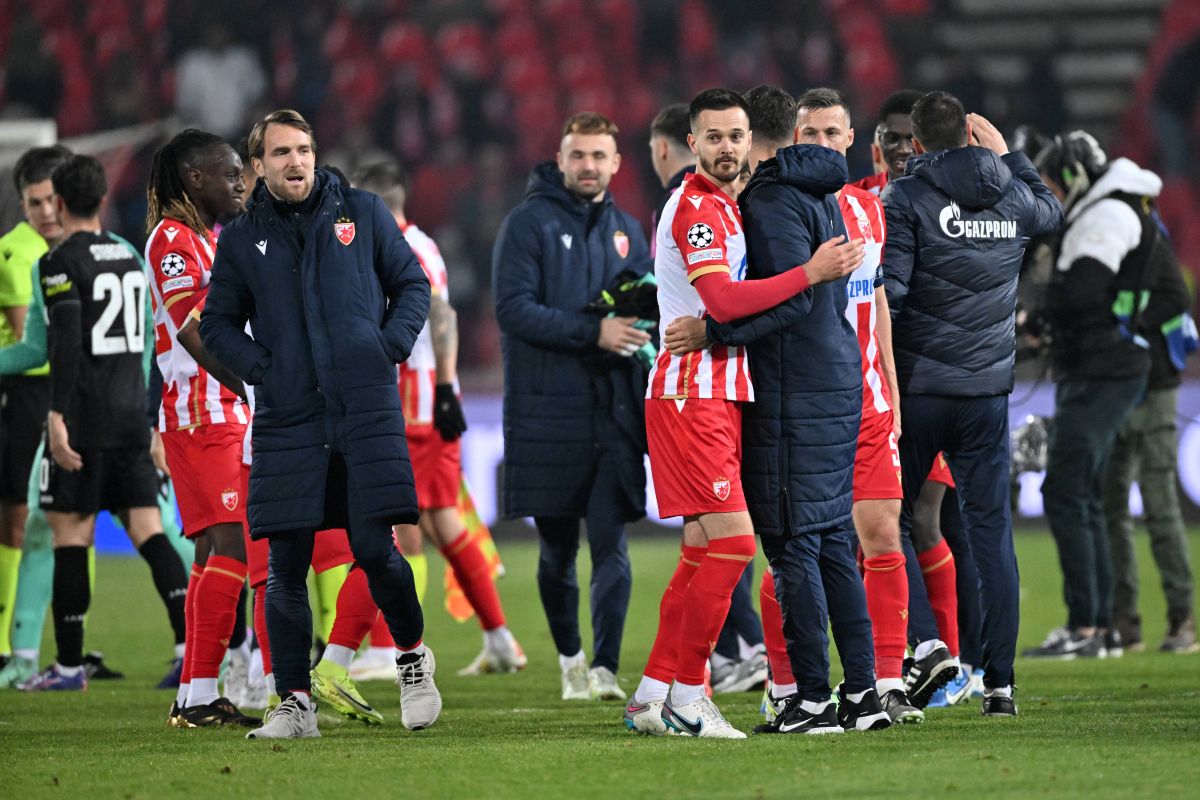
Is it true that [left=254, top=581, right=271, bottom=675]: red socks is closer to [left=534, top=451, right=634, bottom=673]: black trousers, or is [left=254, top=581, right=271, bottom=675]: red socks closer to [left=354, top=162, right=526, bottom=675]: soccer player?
[left=534, top=451, right=634, bottom=673]: black trousers

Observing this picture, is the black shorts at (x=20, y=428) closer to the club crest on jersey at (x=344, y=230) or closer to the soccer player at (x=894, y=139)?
the club crest on jersey at (x=344, y=230)

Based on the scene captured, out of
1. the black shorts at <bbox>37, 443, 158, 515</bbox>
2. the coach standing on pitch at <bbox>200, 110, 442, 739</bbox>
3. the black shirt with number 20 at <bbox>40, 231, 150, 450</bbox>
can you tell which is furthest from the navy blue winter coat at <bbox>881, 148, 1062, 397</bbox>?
the black shorts at <bbox>37, 443, 158, 515</bbox>

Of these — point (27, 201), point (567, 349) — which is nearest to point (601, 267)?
point (567, 349)

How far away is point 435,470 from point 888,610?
2.74 metres

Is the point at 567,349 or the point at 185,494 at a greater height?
the point at 567,349

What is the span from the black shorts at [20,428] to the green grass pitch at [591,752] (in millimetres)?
1117

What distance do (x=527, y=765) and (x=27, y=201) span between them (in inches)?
177

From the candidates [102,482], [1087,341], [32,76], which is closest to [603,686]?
[102,482]

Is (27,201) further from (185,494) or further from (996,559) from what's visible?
(996,559)

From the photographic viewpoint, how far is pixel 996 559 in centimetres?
570

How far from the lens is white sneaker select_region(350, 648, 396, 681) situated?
7.79 meters

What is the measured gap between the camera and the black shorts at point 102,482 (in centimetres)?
746

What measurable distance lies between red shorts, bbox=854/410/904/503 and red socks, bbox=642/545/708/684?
609 millimetres

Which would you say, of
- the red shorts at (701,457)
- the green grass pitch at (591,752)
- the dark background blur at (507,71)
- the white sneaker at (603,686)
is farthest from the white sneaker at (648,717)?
the dark background blur at (507,71)
